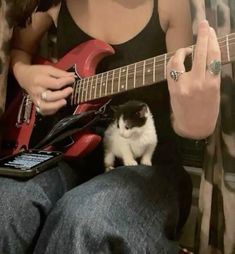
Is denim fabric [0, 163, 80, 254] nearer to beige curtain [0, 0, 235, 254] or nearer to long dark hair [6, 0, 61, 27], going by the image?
beige curtain [0, 0, 235, 254]

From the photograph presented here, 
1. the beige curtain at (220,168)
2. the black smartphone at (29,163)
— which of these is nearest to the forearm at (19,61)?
the black smartphone at (29,163)

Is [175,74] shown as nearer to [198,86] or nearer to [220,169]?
[198,86]

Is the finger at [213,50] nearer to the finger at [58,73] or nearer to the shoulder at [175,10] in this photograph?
the shoulder at [175,10]

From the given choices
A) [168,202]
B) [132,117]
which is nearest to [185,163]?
[132,117]

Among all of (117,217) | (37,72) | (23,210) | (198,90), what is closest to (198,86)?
(198,90)

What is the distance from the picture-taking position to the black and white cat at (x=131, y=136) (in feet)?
3.17

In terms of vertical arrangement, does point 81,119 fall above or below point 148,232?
above

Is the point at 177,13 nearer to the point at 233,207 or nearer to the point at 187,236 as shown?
the point at 233,207

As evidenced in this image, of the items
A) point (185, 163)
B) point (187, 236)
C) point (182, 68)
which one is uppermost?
point (182, 68)

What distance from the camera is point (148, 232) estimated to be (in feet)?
2.34

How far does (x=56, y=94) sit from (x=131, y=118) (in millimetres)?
185

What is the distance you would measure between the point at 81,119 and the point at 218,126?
0.29 meters

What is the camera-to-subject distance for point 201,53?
2.28ft

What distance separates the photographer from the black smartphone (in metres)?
0.83
